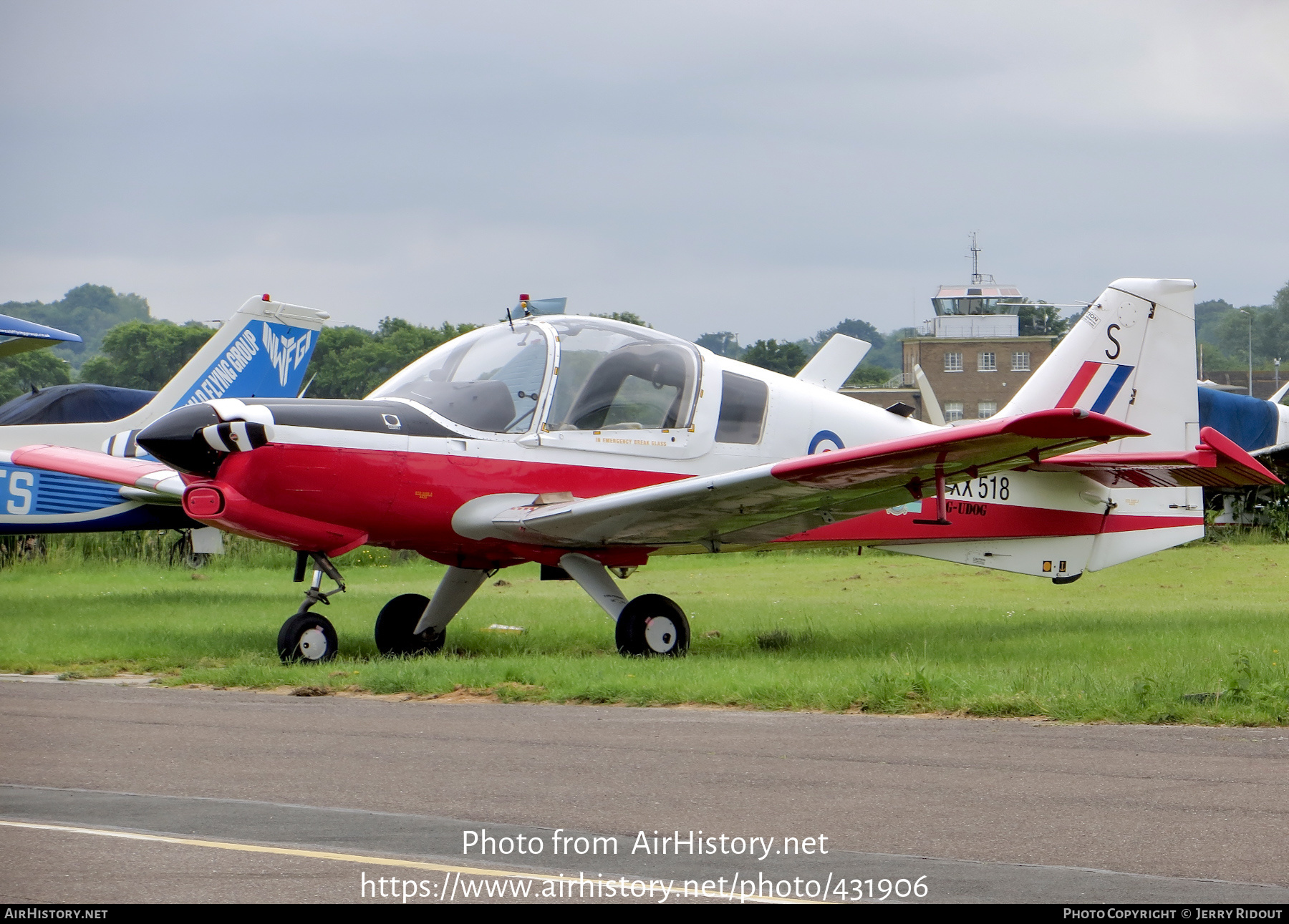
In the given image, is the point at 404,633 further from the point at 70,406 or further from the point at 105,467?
the point at 70,406

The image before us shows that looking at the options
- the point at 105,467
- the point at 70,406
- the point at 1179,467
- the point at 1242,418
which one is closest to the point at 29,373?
the point at 70,406

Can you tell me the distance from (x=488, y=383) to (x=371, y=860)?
648 centimetres

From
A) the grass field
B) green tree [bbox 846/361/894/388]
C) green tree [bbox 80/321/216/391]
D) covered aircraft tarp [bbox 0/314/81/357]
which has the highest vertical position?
green tree [bbox 846/361/894/388]

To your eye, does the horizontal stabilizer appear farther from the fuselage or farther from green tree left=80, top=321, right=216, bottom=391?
green tree left=80, top=321, right=216, bottom=391

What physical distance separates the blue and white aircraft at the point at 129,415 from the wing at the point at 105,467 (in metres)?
0.84

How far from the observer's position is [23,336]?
12.5m

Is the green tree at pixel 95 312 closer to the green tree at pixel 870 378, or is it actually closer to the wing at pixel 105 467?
the green tree at pixel 870 378

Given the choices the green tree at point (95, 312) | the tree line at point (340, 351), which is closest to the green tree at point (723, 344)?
the tree line at point (340, 351)

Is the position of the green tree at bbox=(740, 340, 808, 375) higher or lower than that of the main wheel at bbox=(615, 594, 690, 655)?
higher

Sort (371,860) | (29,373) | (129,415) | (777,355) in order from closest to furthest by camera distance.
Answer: (371,860) < (129,415) < (29,373) < (777,355)

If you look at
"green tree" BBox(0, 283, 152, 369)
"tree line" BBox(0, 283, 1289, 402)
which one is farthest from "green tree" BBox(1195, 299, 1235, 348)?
"green tree" BBox(0, 283, 152, 369)

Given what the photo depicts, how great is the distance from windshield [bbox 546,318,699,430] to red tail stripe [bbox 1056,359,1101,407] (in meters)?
4.26

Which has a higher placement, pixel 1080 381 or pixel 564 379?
pixel 1080 381

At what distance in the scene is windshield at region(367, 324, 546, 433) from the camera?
10.2 m
